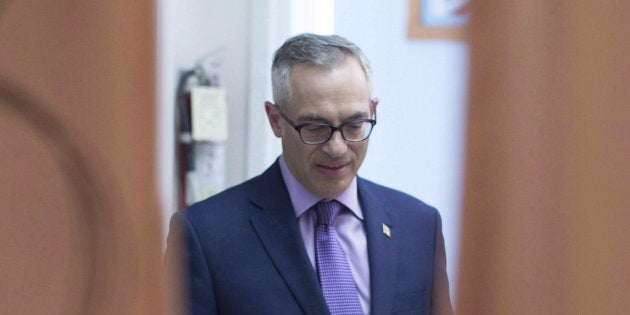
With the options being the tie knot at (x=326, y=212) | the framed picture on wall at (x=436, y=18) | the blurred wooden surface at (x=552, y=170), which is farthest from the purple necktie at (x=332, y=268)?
the blurred wooden surface at (x=552, y=170)

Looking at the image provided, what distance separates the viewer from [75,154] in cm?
46

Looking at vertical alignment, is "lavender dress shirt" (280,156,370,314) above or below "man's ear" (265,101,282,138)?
below

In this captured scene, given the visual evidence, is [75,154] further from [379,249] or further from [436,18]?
[379,249]

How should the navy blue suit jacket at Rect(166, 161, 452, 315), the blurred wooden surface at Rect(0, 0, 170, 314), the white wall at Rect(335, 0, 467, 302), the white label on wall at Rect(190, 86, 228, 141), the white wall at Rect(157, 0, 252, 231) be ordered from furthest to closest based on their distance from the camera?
1. the white wall at Rect(157, 0, 252, 231)
2. the white label on wall at Rect(190, 86, 228, 141)
3. the white wall at Rect(335, 0, 467, 302)
4. the navy blue suit jacket at Rect(166, 161, 452, 315)
5. the blurred wooden surface at Rect(0, 0, 170, 314)

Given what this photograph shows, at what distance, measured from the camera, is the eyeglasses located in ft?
3.38

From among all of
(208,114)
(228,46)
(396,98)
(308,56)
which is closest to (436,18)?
(308,56)

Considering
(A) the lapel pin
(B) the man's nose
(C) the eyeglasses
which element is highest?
(C) the eyeglasses

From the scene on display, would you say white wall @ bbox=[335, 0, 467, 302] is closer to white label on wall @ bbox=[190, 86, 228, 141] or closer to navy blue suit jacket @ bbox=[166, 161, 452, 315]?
navy blue suit jacket @ bbox=[166, 161, 452, 315]

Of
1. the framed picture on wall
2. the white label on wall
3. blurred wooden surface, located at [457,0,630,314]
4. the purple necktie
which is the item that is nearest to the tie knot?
the purple necktie

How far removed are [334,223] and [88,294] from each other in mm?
660

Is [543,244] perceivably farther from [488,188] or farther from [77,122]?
[77,122]

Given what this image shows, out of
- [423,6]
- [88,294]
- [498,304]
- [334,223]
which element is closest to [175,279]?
[88,294]

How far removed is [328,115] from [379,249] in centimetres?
20

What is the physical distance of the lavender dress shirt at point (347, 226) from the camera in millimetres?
1065
